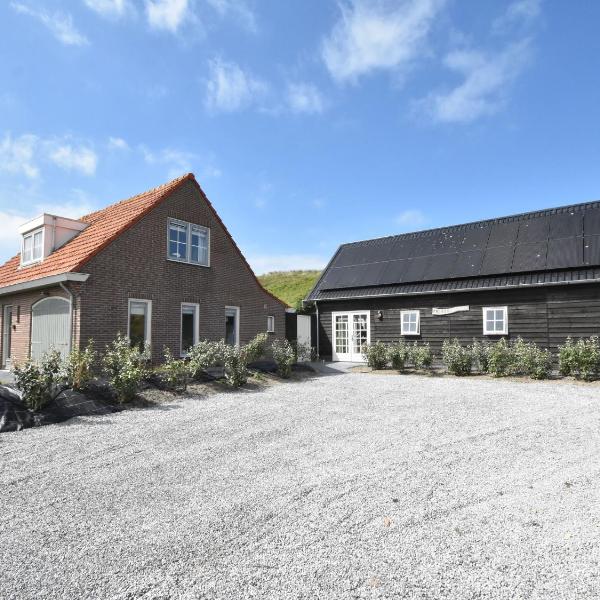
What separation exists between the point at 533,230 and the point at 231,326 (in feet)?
39.1

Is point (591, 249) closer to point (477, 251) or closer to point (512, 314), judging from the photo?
point (512, 314)

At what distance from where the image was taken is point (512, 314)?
1453cm

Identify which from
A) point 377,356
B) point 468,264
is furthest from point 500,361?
point 468,264

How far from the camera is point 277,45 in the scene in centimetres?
988

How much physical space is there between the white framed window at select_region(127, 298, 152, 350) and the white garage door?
1.59 meters

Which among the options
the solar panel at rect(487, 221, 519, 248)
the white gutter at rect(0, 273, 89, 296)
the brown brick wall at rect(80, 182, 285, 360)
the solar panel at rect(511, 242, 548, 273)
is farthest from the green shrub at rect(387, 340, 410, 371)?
the white gutter at rect(0, 273, 89, 296)

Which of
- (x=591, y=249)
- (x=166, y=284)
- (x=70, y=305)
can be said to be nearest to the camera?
(x=70, y=305)

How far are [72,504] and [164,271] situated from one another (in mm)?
10031

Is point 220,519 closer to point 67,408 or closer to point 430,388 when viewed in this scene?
point 67,408

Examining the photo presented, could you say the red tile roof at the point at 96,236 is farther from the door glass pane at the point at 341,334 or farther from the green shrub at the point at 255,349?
the door glass pane at the point at 341,334

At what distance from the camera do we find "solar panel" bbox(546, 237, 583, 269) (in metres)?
13.8

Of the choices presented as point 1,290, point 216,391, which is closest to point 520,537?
point 216,391

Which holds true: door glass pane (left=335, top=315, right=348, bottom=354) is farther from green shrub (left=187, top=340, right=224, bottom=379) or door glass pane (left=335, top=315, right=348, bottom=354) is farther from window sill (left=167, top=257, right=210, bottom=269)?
green shrub (left=187, top=340, right=224, bottom=379)

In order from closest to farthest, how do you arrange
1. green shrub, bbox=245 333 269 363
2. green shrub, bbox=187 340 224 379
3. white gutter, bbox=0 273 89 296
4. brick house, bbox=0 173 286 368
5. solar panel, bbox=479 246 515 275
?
green shrub, bbox=187 340 224 379 < white gutter, bbox=0 273 89 296 < brick house, bbox=0 173 286 368 < green shrub, bbox=245 333 269 363 < solar panel, bbox=479 246 515 275
